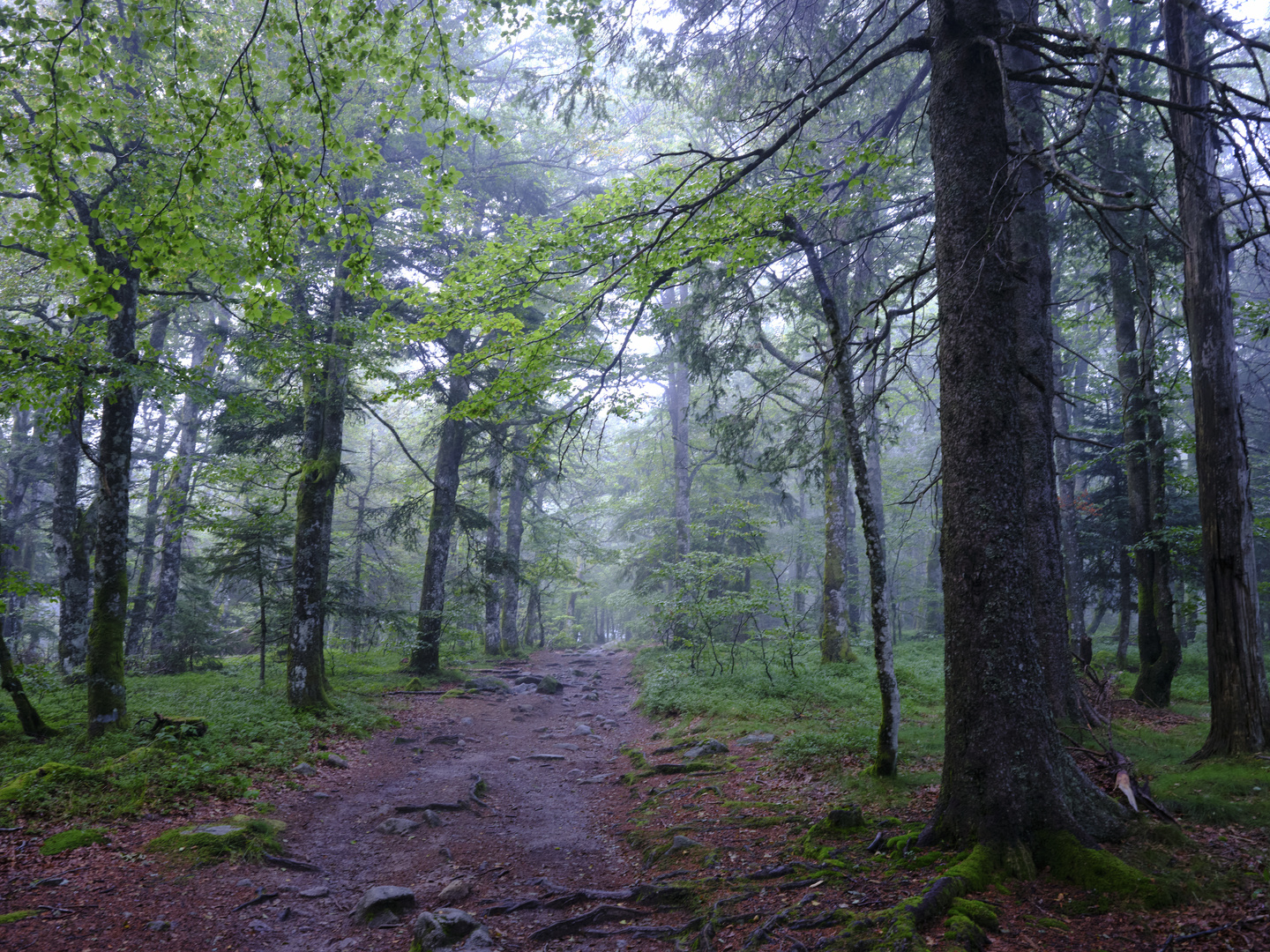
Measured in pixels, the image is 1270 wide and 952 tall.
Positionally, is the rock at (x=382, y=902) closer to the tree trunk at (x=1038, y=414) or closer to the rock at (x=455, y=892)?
the rock at (x=455, y=892)

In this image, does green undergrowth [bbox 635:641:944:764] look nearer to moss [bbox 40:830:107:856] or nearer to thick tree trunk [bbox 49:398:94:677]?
moss [bbox 40:830:107:856]

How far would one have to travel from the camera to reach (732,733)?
905 cm

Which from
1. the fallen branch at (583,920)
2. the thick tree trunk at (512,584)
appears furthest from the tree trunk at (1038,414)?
the thick tree trunk at (512,584)

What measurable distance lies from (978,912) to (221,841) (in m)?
5.75

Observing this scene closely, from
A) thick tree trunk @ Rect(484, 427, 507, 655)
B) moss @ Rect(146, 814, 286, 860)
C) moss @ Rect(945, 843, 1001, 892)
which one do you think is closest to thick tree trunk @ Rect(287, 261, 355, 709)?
thick tree trunk @ Rect(484, 427, 507, 655)

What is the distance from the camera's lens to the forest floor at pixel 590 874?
11.9ft

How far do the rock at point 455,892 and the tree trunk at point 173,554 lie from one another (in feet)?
→ 29.0

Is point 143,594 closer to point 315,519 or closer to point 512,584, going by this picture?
point 315,519

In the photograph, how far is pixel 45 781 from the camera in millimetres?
6008

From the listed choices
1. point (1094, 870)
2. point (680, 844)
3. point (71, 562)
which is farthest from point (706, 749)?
point (71, 562)

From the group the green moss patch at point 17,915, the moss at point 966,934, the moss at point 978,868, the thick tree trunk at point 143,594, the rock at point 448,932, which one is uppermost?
the thick tree trunk at point 143,594

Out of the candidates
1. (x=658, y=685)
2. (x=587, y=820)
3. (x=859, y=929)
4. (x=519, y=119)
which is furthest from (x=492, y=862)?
(x=519, y=119)

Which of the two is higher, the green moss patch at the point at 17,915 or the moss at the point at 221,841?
the green moss patch at the point at 17,915

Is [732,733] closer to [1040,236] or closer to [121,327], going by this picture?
[1040,236]
